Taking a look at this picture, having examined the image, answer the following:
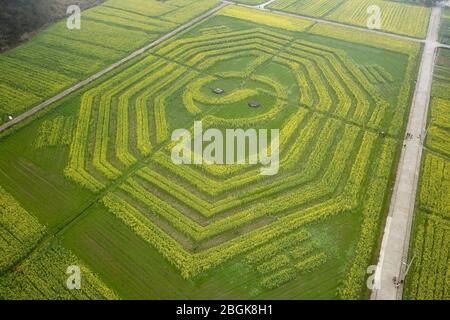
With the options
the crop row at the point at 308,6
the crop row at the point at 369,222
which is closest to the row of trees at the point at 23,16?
the crop row at the point at 308,6

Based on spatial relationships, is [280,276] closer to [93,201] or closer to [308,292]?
[308,292]

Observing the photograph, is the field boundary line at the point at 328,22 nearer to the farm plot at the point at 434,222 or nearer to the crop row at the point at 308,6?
the crop row at the point at 308,6

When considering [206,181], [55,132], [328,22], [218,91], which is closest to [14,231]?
[55,132]

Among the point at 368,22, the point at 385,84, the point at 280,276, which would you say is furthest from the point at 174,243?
the point at 368,22

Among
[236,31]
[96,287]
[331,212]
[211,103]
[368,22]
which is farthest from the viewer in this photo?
[368,22]

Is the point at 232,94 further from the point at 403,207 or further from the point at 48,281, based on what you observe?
the point at 48,281

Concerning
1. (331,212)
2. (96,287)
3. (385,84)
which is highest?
(385,84)

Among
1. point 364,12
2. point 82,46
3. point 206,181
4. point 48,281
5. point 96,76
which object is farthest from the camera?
point 364,12
